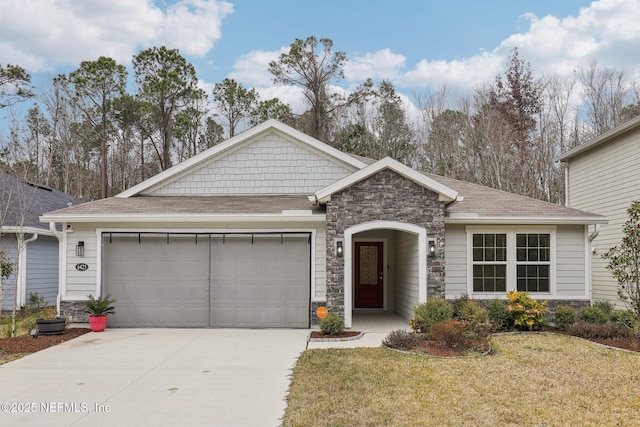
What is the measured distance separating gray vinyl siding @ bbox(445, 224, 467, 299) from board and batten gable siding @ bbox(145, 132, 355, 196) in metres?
3.23

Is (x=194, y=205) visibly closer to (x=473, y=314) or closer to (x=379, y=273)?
(x=379, y=273)

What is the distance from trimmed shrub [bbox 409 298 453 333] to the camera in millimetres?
9402

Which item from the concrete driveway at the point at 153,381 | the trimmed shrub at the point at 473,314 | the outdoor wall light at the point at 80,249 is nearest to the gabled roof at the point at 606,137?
the trimmed shrub at the point at 473,314

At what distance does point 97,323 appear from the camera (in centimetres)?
1045

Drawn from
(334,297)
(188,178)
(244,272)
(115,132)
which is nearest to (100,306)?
(244,272)

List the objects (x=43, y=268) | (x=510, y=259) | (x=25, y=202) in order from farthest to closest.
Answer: (x=43, y=268), (x=25, y=202), (x=510, y=259)

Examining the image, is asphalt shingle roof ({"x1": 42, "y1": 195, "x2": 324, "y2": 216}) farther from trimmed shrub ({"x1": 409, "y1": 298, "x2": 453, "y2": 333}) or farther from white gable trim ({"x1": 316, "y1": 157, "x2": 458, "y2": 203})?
trimmed shrub ({"x1": 409, "y1": 298, "x2": 453, "y2": 333})

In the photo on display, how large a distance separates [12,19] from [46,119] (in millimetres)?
9059

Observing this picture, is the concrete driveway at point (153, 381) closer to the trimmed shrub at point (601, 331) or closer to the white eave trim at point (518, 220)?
the white eave trim at point (518, 220)

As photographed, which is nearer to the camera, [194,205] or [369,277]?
[194,205]

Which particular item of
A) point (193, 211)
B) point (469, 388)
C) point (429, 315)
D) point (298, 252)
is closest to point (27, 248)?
point (193, 211)

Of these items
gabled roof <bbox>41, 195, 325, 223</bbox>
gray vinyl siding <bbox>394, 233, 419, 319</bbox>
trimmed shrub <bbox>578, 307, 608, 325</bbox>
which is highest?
gabled roof <bbox>41, 195, 325, 223</bbox>

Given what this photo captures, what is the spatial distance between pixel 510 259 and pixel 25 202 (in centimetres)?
1252

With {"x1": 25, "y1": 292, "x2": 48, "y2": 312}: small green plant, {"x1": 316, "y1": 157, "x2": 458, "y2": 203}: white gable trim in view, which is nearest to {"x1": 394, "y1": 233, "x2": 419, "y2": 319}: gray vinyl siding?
{"x1": 316, "y1": 157, "x2": 458, "y2": 203}: white gable trim
